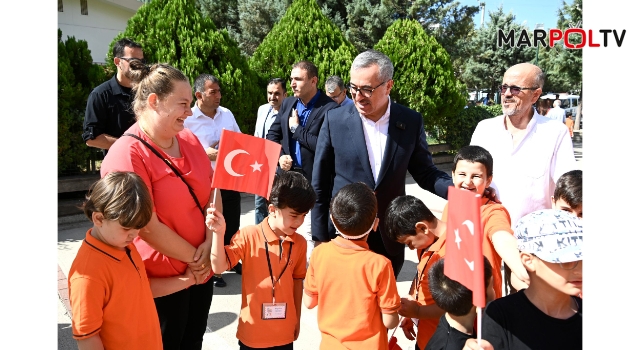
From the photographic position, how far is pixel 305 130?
4.64 meters

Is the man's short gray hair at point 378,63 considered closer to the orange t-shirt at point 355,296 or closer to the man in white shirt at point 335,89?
the orange t-shirt at point 355,296

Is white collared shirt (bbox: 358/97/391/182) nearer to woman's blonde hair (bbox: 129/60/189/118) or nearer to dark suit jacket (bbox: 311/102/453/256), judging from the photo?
dark suit jacket (bbox: 311/102/453/256)

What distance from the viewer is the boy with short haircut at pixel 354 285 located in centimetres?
231

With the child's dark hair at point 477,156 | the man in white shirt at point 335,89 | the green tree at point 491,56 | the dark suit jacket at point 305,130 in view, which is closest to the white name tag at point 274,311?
the child's dark hair at point 477,156

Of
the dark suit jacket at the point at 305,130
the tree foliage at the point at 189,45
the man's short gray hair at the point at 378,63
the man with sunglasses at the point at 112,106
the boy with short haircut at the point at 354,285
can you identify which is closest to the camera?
the boy with short haircut at the point at 354,285

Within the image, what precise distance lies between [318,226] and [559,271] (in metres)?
1.70

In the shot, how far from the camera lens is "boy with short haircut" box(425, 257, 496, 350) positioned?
1.93 metres

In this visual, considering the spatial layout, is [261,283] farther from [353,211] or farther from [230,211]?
[230,211]

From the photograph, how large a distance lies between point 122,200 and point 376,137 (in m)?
1.62

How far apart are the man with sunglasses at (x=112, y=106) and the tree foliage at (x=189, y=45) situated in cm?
383

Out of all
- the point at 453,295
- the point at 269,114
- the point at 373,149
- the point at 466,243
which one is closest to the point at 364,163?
the point at 373,149

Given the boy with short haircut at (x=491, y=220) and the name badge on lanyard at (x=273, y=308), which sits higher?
the boy with short haircut at (x=491, y=220)
